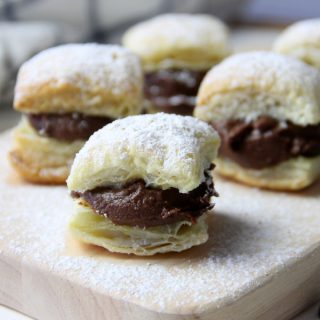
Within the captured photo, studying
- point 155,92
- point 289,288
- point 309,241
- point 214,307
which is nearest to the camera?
point 214,307

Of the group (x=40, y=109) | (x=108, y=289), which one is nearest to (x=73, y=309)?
(x=108, y=289)

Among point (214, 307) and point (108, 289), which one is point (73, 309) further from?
point (214, 307)

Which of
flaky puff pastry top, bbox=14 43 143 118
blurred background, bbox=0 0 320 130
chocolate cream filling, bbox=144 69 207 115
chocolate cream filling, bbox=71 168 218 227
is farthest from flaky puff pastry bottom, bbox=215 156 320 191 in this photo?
blurred background, bbox=0 0 320 130

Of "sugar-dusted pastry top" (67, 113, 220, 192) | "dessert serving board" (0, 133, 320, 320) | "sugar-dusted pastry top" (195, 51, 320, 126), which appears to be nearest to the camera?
"dessert serving board" (0, 133, 320, 320)

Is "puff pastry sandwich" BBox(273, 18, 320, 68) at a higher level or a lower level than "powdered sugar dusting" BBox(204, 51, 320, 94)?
lower

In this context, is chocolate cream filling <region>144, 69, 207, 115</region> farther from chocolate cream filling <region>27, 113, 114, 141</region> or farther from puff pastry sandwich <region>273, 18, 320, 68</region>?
chocolate cream filling <region>27, 113, 114, 141</region>

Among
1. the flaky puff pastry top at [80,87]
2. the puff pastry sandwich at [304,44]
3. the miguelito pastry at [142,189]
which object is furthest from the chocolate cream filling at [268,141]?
the puff pastry sandwich at [304,44]

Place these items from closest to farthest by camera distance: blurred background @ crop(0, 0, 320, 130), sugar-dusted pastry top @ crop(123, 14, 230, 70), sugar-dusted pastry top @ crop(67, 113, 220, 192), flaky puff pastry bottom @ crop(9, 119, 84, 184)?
sugar-dusted pastry top @ crop(67, 113, 220, 192), flaky puff pastry bottom @ crop(9, 119, 84, 184), sugar-dusted pastry top @ crop(123, 14, 230, 70), blurred background @ crop(0, 0, 320, 130)
